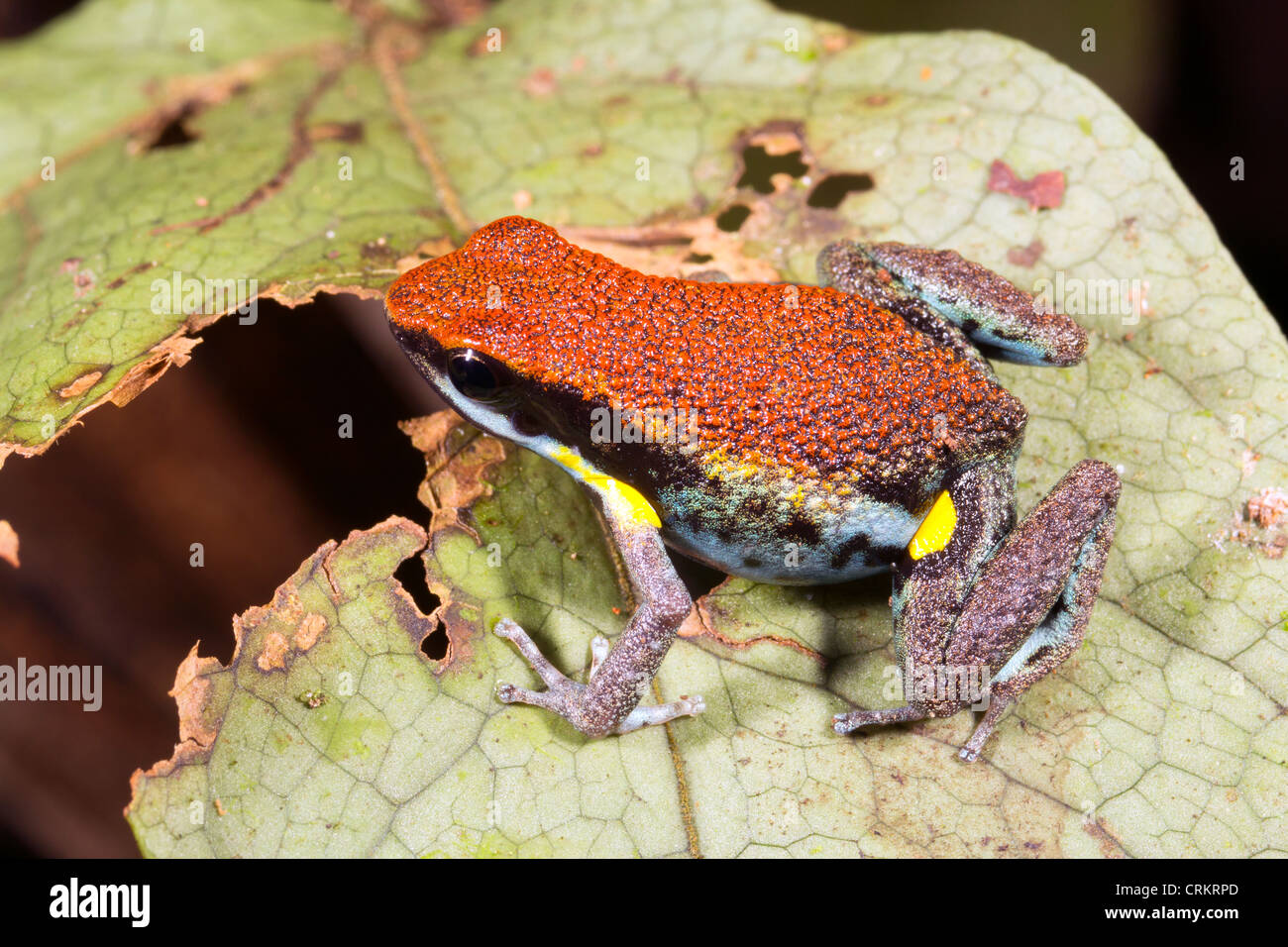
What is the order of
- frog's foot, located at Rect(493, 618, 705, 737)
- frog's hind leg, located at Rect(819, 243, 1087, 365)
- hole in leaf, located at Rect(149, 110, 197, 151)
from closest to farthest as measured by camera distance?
frog's foot, located at Rect(493, 618, 705, 737)
frog's hind leg, located at Rect(819, 243, 1087, 365)
hole in leaf, located at Rect(149, 110, 197, 151)

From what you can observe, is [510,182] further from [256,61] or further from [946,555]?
[946,555]

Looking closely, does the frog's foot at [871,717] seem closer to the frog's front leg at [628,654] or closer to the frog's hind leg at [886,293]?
the frog's front leg at [628,654]

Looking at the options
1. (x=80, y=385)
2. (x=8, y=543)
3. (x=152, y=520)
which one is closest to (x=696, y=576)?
(x=80, y=385)

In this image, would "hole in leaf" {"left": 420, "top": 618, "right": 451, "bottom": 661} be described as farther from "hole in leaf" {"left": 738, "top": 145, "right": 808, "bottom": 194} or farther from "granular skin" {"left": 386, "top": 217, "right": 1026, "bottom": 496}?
"hole in leaf" {"left": 738, "top": 145, "right": 808, "bottom": 194}

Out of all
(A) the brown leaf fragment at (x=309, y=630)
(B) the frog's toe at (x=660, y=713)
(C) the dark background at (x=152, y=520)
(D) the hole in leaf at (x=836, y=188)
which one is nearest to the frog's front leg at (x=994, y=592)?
(B) the frog's toe at (x=660, y=713)

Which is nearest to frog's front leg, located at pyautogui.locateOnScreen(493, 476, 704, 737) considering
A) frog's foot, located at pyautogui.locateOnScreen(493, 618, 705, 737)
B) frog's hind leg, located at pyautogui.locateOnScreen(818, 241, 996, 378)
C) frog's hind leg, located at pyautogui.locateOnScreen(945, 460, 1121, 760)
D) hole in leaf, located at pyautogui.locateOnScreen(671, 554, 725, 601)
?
frog's foot, located at pyautogui.locateOnScreen(493, 618, 705, 737)

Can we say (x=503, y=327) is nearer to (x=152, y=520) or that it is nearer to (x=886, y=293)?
(x=886, y=293)
